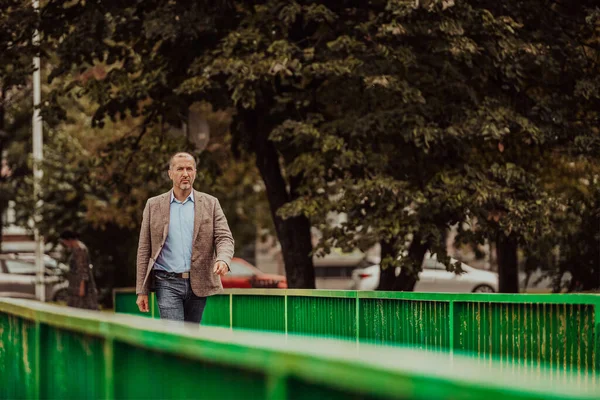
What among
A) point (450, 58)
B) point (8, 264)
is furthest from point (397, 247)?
point (8, 264)

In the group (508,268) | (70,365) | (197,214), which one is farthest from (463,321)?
(508,268)

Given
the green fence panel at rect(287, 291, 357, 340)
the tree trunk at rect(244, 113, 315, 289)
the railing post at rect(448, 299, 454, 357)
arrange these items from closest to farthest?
the railing post at rect(448, 299, 454, 357) → the green fence panel at rect(287, 291, 357, 340) → the tree trunk at rect(244, 113, 315, 289)

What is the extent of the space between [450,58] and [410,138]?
5.37 feet

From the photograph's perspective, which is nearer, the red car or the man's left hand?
the man's left hand

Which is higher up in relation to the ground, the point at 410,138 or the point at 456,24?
the point at 456,24

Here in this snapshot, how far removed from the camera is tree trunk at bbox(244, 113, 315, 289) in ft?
68.7

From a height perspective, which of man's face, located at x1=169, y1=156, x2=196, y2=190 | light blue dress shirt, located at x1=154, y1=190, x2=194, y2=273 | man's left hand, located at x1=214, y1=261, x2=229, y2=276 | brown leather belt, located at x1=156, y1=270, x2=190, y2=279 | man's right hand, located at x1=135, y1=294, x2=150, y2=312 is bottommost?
man's right hand, located at x1=135, y1=294, x2=150, y2=312

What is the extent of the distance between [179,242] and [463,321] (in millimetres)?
2323

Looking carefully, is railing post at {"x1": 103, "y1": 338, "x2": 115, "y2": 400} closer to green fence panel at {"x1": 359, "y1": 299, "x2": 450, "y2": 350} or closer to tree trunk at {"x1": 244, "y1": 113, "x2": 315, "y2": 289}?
green fence panel at {"x1": 359, "y1": 299, "x2": 450, "y2": 350}

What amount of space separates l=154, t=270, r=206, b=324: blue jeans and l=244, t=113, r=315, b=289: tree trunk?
12020 millimetres

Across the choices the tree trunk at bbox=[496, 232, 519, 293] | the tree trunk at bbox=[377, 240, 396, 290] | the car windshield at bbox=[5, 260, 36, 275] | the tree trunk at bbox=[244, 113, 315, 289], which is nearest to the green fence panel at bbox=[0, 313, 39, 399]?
the tree trunk at bbox=[377, 240, 396, 290]

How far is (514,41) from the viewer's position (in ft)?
60.4

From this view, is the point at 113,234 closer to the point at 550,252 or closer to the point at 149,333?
the point at 550,252

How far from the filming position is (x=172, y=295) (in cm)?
876
